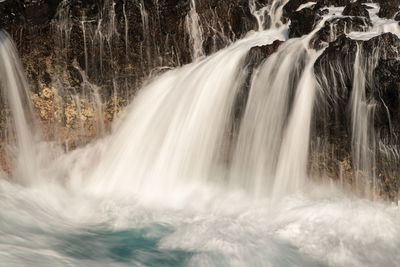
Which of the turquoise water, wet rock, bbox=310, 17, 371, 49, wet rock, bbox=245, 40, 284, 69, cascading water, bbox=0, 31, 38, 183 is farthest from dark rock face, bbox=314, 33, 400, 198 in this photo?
cascading water, bbox=0, 31, 38, 183

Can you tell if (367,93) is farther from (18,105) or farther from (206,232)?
(18,105)

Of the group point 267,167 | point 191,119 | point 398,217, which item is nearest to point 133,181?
point 191,119

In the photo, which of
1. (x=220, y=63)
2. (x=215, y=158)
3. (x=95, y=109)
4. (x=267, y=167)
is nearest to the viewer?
(x=267, y=167)

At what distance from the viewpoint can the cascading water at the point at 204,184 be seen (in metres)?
5.06

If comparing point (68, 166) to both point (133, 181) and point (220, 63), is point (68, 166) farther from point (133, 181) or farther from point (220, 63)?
point (220, 63)

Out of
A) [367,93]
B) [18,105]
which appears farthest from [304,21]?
[18,105]

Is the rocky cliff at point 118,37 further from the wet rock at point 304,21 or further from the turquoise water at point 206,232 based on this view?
the turquoise water at point 206,232

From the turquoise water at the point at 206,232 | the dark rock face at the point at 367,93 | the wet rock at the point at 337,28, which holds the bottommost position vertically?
the turquoise water at the point at 206,232

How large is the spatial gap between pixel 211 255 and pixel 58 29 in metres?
6.08

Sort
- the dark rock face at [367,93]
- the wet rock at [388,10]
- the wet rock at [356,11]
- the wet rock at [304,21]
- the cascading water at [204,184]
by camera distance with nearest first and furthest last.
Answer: the cascading water at [204,184] → the dark rock face at [367,93] → the wet rock at [356,11] → the wet rock at [388,10] → the wet rock at [304,21]

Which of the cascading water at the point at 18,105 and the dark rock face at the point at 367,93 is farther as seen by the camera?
the cascading water at the point at 18,105

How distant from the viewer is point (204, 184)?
7055 mm

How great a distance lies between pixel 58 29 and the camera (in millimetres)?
8375

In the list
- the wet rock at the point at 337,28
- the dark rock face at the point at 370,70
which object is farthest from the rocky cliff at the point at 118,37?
the dark rock face at the point at 370,70
